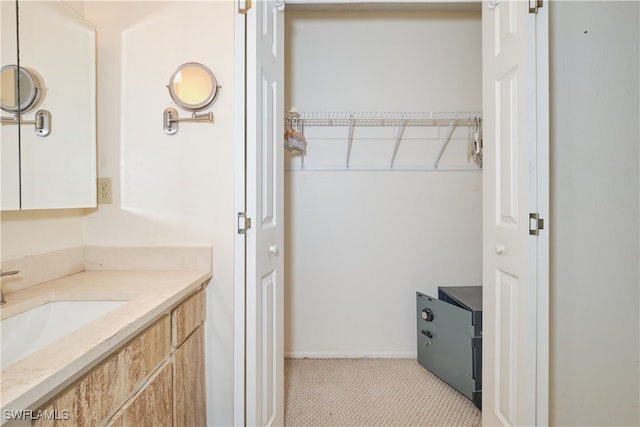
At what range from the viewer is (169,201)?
1355 millimetres

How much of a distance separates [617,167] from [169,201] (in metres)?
1.85

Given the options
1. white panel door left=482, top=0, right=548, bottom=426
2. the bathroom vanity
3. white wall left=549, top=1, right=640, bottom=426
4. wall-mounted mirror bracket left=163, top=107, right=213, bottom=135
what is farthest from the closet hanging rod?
the bathroom vanity

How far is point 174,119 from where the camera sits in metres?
1.33

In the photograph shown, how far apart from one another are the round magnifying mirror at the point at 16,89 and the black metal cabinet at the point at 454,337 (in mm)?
2098

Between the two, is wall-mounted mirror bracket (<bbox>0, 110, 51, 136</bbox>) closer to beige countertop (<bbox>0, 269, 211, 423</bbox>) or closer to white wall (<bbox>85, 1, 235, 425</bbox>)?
white wall (<bbox>85, 1, 235, 425</bbox>)

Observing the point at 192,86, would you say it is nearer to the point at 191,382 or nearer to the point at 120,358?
the point at 120,358

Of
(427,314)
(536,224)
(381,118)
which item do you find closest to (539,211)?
(536,224)

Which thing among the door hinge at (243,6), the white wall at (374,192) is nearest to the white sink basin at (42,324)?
the door hinge at (243,6)

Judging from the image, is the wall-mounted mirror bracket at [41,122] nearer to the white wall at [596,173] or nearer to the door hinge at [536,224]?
the door hinge at [536,224]

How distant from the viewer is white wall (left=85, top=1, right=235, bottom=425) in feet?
4.41

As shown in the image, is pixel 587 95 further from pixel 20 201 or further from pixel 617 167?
pixel 20 201

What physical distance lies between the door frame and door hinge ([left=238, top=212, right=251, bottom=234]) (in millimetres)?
13

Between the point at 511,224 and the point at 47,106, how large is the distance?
1780mm

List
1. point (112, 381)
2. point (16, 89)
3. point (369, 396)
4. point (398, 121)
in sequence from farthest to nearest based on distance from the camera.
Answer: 1. point (398, 121)
2. point (369, 396)
3. point (16, 89)
4. point (112, 381)
